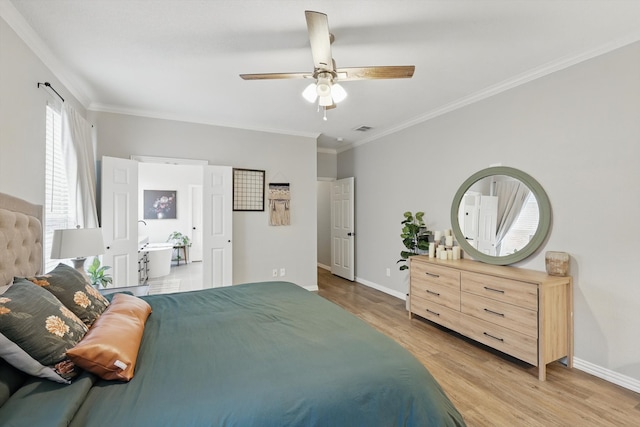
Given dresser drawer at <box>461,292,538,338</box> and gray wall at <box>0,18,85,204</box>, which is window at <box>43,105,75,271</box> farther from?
dresser drawer at <box>461,292,538,338</box>

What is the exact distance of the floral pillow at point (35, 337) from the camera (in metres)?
1.07

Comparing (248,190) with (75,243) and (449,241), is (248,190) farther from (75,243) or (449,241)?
(449,241)

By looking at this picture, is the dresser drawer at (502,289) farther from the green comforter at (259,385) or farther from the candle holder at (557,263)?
the green comforter at (259,385)

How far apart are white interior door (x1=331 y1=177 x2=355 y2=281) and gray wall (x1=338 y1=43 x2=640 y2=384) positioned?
2.43 m

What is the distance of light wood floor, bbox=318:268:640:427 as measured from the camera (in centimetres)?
192

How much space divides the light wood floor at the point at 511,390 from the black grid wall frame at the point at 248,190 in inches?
105

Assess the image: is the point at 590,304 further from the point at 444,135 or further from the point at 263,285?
the point at 263,285

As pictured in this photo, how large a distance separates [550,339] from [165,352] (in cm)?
284

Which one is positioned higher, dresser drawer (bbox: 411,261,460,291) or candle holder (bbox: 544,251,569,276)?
candle holder (bbox: 544,251,569,276)

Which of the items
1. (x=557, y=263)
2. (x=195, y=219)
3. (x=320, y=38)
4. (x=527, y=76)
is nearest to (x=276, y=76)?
(x=320, y=38)

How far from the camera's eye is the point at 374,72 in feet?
6.71

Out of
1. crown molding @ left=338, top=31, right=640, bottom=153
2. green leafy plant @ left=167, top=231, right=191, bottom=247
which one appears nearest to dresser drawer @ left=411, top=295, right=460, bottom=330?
crown molding @ left=338, top=31, right=640, bottom=153

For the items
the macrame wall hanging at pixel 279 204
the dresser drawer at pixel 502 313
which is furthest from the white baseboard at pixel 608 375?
the macrame wall hanging at pixel 279 204

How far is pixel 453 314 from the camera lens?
10.2 feet
